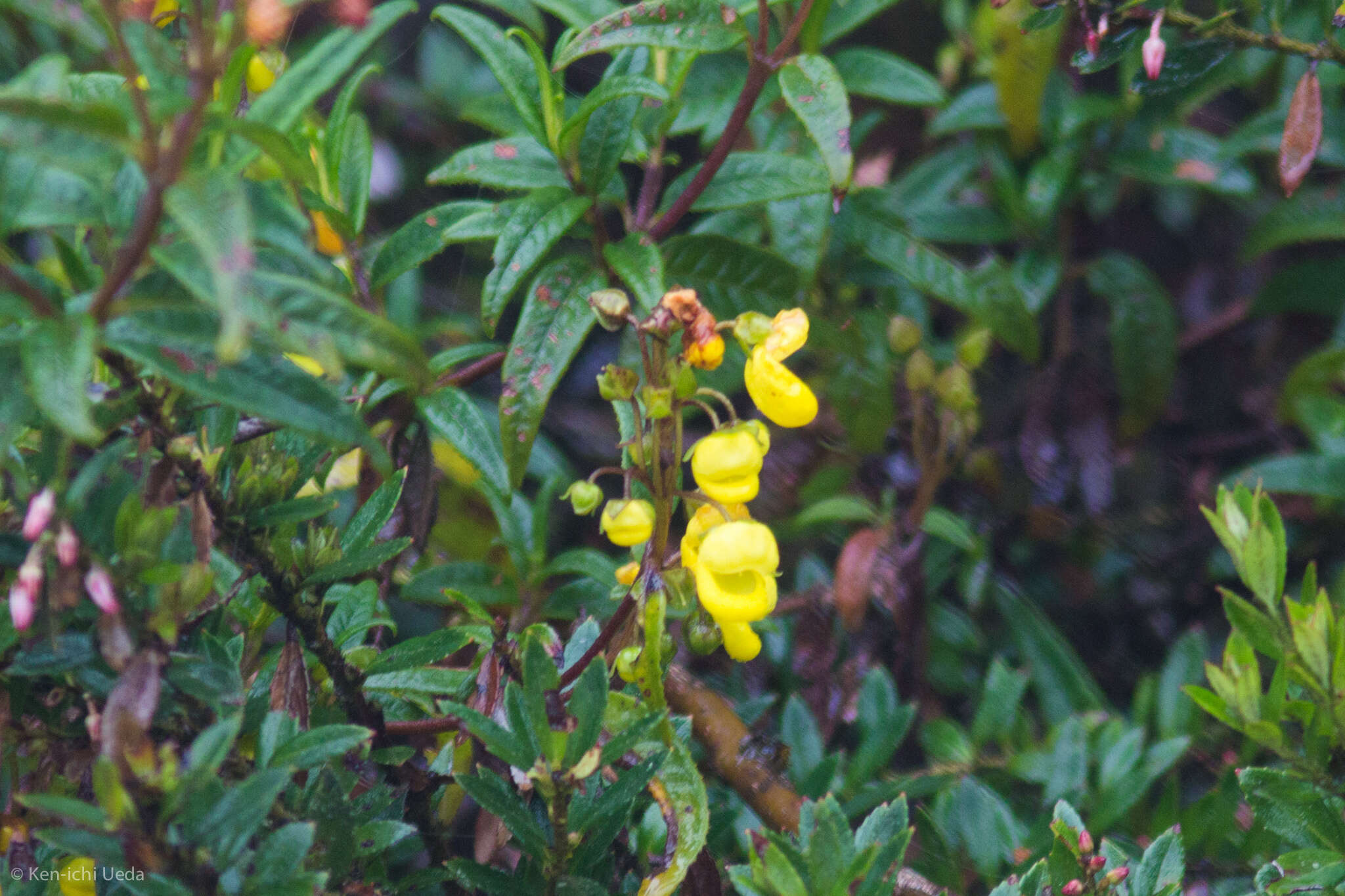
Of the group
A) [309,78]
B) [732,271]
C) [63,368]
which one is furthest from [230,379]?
[732,271]

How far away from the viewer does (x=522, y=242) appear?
91cm

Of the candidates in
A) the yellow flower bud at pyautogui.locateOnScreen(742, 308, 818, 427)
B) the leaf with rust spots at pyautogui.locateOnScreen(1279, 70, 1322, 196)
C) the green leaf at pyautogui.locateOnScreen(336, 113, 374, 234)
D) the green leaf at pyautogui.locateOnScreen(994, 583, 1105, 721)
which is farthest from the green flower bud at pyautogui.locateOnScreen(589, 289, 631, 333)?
the green leaf at pyautogui.locateOnScreen(994, 583, 1105, 721)

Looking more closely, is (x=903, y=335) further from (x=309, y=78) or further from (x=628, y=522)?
(x=309, y=78)

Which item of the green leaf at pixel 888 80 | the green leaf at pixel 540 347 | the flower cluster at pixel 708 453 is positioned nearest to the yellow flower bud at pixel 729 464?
the flower cluster at pixel 708 453

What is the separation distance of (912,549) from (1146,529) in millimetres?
495

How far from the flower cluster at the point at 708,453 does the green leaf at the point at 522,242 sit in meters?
0.18

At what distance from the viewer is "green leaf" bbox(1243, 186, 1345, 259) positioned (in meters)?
1.46

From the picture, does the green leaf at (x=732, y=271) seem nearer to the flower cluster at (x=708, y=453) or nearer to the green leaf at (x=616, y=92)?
the green leaf at (x=616, y=92)

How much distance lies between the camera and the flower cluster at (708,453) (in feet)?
2.30

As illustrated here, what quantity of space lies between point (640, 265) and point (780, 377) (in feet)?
0.77

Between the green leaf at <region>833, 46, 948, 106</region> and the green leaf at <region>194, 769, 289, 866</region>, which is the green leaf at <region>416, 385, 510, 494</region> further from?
the green leaf at <region>833, 46, 948, 106</region>

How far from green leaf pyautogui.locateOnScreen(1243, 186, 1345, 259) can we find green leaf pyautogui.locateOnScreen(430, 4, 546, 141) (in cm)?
113

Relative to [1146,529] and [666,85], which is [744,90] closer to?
[666,85]

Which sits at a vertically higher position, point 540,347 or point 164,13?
point 164,13
